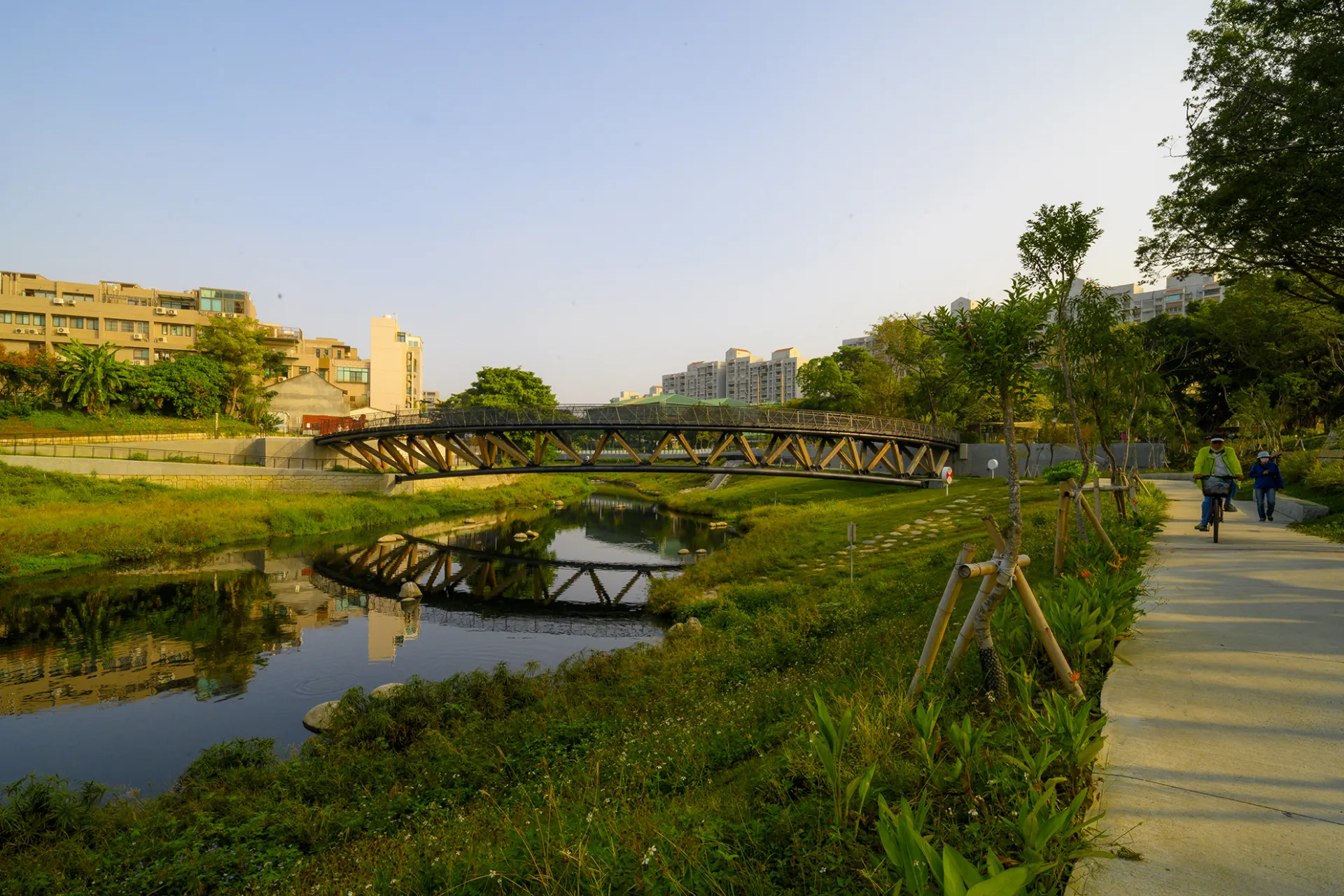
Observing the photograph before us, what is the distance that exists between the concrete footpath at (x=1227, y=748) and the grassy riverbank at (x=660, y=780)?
338 millimetres

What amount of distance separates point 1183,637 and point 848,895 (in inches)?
228

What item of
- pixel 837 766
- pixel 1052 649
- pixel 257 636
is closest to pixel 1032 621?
pixel 1052 649

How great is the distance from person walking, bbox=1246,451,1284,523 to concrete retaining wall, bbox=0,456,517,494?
4030 centimetres

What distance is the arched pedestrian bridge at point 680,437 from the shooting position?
32.1 meters

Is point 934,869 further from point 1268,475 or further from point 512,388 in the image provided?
point 512,388

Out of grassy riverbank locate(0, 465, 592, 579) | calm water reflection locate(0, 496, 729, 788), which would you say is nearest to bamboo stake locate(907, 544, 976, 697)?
calm water reflection locate(0, 496, 729, 788)

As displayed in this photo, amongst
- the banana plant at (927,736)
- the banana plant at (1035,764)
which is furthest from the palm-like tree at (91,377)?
the banana plant at (1035,764)

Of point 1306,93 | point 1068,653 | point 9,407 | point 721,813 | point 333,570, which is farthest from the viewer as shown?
point 9,407

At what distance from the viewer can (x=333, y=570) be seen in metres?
25.2

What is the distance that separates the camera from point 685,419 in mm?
32344

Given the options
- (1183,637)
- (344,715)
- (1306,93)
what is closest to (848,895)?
(1183,637)

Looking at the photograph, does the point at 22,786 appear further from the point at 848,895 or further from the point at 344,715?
the point at 848,895

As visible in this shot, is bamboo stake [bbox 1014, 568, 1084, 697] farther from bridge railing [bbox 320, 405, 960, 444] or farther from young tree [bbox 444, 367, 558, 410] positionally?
young tree [bbox 444, 367, 558, 410]

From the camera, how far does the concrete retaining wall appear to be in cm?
3269
